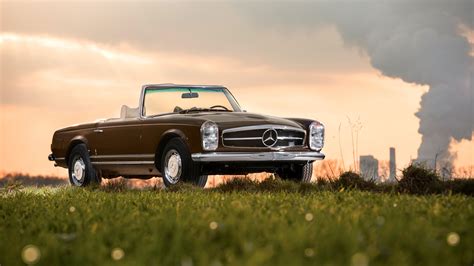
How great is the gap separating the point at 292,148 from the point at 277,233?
7.88 meters

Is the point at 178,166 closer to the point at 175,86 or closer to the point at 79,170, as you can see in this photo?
the point at 175,86

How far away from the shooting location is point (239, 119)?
13.6m

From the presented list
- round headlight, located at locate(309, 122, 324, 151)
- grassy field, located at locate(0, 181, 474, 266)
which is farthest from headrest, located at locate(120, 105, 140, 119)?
grassy field, located at locate(0, 181, 474, 266)

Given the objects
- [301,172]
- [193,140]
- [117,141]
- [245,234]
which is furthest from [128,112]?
[245,234]

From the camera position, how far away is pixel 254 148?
1342cm

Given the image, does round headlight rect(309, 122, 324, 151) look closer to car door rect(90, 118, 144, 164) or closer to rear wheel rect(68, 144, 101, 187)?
car door rect(90, 118, 144, 164)

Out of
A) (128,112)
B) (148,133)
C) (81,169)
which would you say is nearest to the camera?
(148,133)

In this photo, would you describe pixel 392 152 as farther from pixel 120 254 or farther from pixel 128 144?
pixel 120 254

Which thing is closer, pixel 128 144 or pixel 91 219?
pixel 91 219

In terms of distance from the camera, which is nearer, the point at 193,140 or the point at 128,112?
the point at 193,140

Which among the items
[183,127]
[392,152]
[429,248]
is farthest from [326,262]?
[392,152]

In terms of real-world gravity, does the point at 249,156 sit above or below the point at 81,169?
above

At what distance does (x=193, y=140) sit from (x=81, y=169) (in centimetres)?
425

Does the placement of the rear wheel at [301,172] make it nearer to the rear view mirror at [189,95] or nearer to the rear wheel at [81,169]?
the rear view mirror at [189,95]
